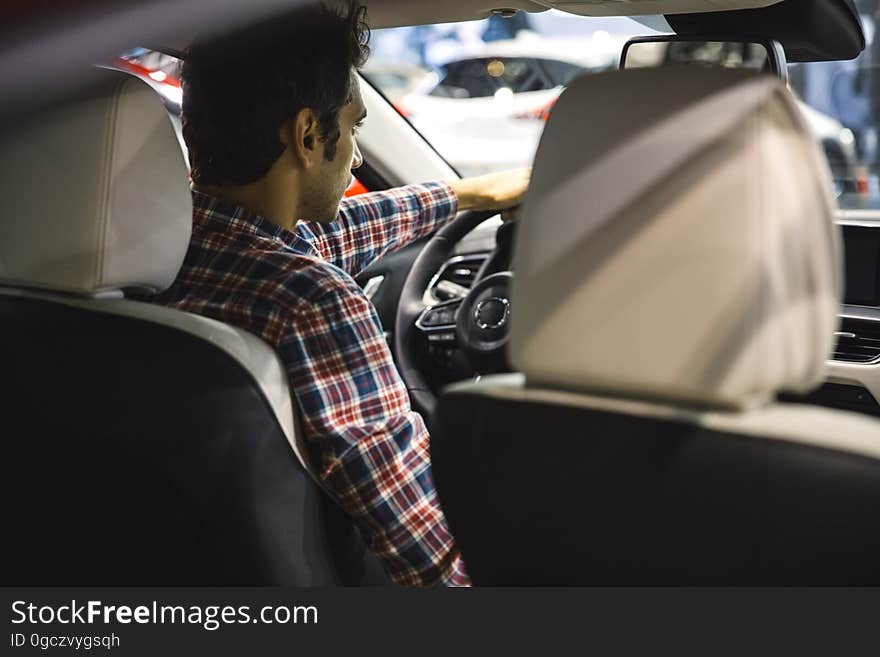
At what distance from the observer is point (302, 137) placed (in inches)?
74.5

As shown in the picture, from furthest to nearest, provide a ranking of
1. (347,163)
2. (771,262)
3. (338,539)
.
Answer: (347,163) → (338,539) → (771,262)

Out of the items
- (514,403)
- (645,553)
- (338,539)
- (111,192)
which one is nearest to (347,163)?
(111,192)

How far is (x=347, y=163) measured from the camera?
2.03 meters

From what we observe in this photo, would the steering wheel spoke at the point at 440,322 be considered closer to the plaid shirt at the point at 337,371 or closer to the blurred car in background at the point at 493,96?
the plaid shirt at the point at 337,371

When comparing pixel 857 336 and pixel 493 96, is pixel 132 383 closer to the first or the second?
pixel 857 336

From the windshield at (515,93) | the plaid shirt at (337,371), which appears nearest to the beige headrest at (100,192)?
the plaid shirt at (337,371)

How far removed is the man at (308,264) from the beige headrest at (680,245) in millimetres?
553

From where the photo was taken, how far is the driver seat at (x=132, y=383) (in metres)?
1.58

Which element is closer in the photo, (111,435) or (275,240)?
(111,435)

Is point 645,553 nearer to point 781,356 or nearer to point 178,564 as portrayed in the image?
point 781,356

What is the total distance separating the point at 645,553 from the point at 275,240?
2.85 feet

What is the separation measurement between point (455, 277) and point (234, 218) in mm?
1112

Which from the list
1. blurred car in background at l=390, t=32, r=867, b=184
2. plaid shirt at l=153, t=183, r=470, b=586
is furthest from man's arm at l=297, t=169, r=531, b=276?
blurred car in background at l=390, t=32, r=867, b=184

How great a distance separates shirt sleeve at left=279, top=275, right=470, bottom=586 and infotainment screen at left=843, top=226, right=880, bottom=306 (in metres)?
1.20
